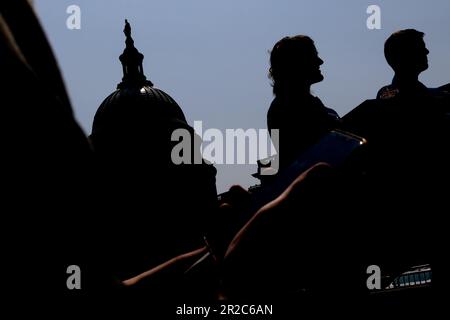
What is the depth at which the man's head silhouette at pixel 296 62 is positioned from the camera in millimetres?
3924

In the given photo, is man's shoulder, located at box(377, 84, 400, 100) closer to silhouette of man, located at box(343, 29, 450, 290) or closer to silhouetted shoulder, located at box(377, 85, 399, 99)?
silhouetted shoulder, located at box(377, 85, 399, 99)

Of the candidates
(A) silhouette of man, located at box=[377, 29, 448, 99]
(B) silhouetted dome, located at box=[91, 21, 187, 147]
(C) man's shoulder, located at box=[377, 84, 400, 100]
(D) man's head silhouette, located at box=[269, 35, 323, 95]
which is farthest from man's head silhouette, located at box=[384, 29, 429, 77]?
(B) silhouetted dome, located at box=[91, 21, 187, 147]

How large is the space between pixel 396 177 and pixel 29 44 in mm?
2617

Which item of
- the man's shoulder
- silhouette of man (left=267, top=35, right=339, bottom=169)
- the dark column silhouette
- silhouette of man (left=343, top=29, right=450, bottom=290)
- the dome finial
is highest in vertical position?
the dome finial

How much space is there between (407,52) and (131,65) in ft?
138

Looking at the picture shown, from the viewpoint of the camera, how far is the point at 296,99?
402 cm

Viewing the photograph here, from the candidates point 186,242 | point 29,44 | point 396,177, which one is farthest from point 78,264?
point 186,242

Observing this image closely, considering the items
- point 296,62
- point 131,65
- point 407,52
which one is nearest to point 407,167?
point 296,62

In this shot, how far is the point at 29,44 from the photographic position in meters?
1.08

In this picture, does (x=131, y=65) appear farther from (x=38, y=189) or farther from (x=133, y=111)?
(x=38, y=189)

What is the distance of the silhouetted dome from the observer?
37.0 m

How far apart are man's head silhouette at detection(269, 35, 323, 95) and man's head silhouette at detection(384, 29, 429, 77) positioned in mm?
986

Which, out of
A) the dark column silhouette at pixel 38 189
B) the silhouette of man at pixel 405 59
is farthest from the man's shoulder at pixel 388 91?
the dark column silhouette at pixel 38 189

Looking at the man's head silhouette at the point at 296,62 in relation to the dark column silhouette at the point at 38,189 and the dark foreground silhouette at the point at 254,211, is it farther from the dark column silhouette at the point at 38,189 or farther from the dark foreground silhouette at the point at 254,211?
the dark column silhouette at the point at 38,189
